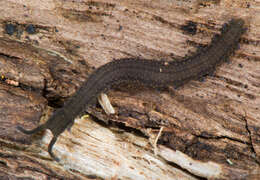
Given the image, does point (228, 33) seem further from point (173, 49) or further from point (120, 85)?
point (120, 85)

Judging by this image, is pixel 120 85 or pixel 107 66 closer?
pixel 107 66

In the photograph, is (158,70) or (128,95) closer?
(158,70)

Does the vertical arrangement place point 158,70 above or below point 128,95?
above

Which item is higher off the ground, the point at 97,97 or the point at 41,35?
the point at 41,35

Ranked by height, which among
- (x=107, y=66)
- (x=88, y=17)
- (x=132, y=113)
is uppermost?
(x=88, y=17)

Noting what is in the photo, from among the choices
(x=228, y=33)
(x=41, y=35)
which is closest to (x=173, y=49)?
(x=228, y=33)
